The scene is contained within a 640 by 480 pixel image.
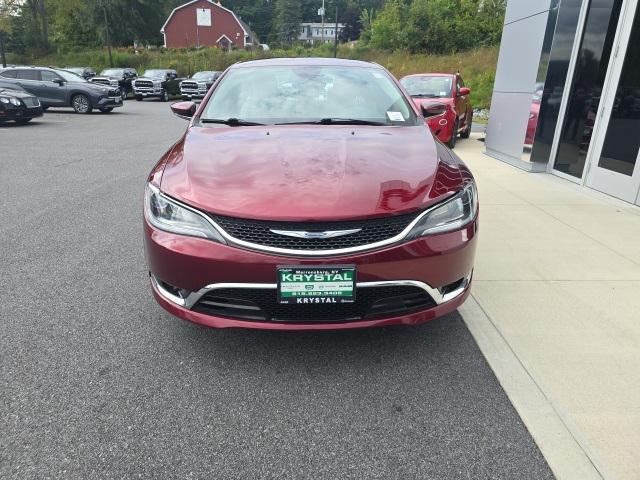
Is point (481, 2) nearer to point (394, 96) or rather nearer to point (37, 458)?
point (394, 96)

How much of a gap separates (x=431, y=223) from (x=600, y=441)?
1128mm

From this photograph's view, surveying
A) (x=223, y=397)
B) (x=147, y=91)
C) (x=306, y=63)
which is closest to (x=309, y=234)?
(x=223, y=397)

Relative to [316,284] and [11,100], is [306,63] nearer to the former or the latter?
[316,284]

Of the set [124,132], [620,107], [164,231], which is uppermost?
[620,107]

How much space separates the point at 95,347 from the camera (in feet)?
8.32

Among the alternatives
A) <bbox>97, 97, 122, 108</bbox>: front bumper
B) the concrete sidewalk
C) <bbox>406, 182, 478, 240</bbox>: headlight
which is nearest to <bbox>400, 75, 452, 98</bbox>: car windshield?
the concrete sidewalk

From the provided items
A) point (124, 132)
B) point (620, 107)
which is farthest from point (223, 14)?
point (620, 107)

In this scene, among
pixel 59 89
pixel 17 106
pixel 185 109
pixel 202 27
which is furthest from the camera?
pixel 202 27

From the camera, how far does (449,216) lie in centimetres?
229

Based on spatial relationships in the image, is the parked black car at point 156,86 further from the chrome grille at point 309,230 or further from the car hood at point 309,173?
Answer: the chrome grille at point 309,230

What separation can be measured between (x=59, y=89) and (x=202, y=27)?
167 ft

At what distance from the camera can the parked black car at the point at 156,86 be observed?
25.8 metres

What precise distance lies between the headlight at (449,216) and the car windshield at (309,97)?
0.99m

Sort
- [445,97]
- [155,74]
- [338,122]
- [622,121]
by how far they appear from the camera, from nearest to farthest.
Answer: [338,122] → [622,121] → [445,97] → [155,74]
